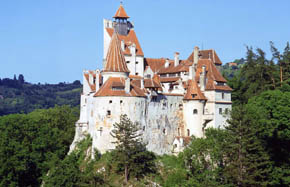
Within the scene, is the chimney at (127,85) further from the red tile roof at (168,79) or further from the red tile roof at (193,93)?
the red tile roof at (168,79)

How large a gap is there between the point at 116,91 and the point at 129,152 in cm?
979

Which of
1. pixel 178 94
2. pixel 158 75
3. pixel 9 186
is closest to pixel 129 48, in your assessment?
pixel 158 75

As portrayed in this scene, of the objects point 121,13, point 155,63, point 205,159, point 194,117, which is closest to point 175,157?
point 205,159

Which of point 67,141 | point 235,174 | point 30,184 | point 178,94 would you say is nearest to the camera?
point 235,174

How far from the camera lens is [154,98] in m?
75.0

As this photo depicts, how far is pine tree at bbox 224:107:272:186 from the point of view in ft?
223

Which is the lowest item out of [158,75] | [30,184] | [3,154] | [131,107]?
[30,184]

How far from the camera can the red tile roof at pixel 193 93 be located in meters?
77.7

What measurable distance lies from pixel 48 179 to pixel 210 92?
29.3 meters

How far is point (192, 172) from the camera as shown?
71938 mm

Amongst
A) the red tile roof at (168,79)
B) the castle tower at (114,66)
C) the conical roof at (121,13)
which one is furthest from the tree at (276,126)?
the conical roof at (121,13)

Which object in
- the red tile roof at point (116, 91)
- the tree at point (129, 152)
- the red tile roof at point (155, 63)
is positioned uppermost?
the red tile roof at point (155, 63)

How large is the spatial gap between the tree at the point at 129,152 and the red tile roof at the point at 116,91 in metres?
3.82

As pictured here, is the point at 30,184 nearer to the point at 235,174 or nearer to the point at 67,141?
the point at 67,141
